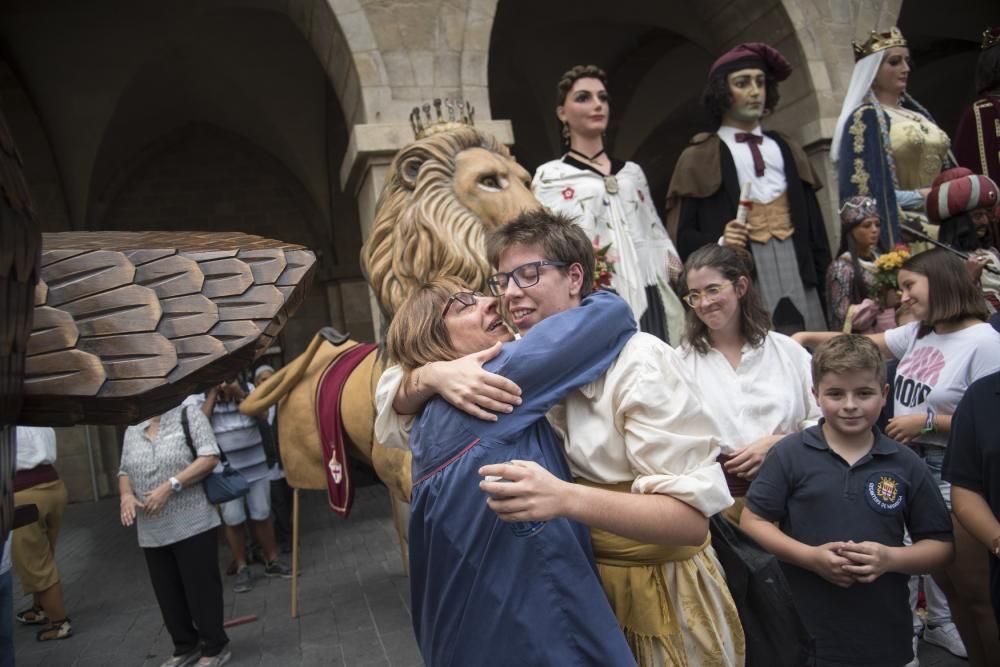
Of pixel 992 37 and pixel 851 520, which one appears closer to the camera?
pixel 851 520

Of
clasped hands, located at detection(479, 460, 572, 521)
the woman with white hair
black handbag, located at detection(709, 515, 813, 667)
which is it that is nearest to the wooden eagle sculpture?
clasped hands, located at detection(479, 460, 572, 521)

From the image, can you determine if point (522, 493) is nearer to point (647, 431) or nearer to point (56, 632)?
point (647, 431)

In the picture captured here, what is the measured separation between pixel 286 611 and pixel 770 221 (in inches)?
140

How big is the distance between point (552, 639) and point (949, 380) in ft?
6.66

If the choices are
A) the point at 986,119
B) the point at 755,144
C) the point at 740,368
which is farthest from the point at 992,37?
the point at 740,368

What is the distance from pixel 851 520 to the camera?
6.91 ft

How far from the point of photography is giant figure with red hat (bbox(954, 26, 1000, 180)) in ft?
14.0

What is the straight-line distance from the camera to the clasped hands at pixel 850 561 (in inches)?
79.4

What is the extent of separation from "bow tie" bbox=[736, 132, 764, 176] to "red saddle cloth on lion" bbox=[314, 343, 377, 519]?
2.14m

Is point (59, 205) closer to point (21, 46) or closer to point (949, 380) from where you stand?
point (21, 46)

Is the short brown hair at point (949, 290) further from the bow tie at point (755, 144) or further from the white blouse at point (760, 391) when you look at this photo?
the bow tie at point (755, 144)

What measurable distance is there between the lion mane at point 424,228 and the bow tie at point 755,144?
1482mm

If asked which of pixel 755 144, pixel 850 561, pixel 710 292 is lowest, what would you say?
pixel 850 561

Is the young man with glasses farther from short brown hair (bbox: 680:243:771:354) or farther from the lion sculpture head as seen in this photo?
the lion sculpture head
